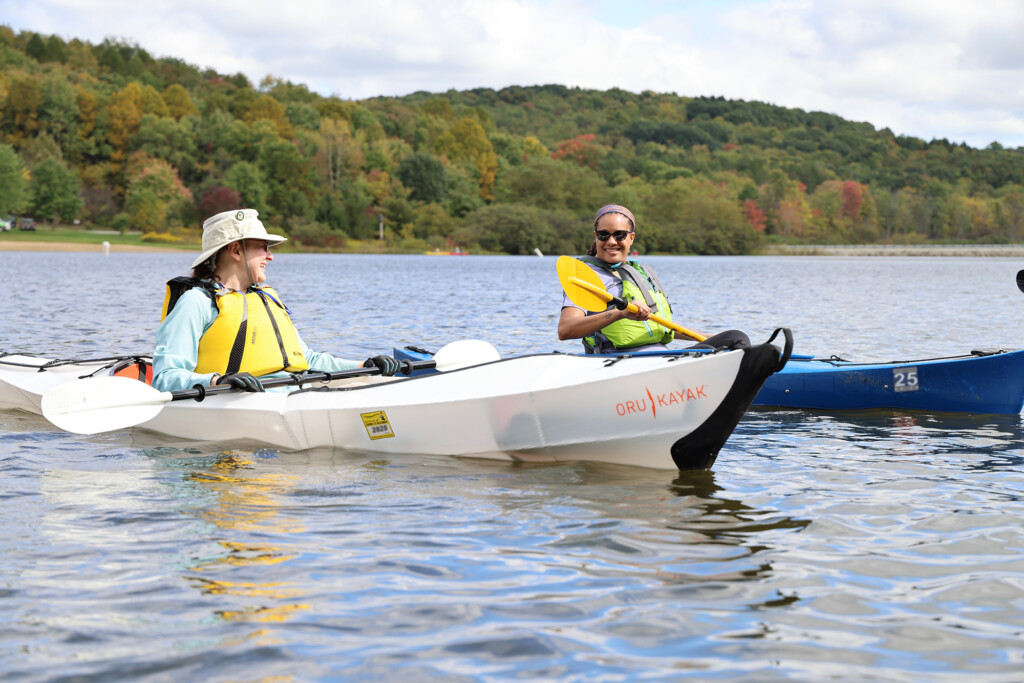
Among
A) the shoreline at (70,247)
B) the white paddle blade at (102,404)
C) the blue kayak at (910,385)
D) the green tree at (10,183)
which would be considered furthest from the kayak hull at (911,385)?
the green tree at (10,183)

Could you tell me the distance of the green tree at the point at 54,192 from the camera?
85750 millimetres

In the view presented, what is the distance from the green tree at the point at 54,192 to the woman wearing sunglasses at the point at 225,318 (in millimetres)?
88776

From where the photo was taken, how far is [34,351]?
41.5 feet

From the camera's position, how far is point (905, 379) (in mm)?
8398

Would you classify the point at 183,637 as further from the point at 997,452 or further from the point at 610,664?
the point at 997,452

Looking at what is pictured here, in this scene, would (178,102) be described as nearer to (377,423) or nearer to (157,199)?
(157,199)

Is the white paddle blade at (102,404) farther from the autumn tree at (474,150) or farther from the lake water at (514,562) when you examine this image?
the autumn tree at (474,150)

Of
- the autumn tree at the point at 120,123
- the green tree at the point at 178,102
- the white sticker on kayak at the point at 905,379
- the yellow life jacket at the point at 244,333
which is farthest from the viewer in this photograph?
the green tree at the point at 178,102

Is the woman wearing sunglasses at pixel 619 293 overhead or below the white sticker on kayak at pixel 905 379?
overhead

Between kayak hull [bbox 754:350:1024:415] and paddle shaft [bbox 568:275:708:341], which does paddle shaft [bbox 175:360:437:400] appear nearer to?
paddle shaft [bbox 568:275:708:341]

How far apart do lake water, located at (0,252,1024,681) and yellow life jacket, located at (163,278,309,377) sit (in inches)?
23.7

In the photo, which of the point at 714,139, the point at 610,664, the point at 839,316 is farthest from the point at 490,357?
the point at 714,139

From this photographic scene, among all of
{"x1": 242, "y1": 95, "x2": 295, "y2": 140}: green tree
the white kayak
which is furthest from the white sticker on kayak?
{"x1": 242, "y1": 95, "x2": 295, "y2": 140}: green tree

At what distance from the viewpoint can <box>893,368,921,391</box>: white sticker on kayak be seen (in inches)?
330
